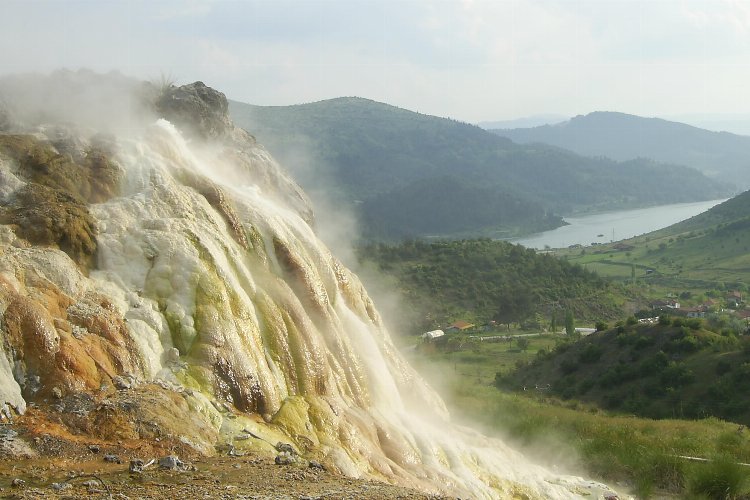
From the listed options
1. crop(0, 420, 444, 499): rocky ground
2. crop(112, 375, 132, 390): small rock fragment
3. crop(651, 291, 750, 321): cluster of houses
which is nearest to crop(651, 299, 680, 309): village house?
crop(651, 291, 750, 321): cluster of houses

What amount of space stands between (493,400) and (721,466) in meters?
13.5

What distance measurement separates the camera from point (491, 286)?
280 feet

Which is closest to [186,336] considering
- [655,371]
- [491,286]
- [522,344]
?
[655,371]

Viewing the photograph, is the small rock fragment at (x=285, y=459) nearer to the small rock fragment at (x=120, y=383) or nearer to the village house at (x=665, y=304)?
the small rock fragment at (x=120, y=383)

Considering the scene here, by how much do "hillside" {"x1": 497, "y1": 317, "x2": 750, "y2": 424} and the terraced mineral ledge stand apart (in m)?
15.3

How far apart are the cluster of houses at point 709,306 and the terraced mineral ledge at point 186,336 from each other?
6341 cm

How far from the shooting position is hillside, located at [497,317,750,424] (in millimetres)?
32969

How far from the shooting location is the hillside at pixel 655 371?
108 ft

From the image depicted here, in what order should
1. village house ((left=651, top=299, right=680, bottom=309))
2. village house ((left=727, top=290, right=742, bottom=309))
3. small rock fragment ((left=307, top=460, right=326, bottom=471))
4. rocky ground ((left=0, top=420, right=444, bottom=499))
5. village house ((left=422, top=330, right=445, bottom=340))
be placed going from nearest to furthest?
rocky ground ((left=0, top=420, right=444, bottom=499))
small rock fragment ((left=307, top=460, right=326, bottom=471))
village house ((left=422, top=330, right=445, bottom=340))
village house ((left=651, top=299, right=680, bottom=309))
village house ((left=727, top=290, right=742, bottom=309))

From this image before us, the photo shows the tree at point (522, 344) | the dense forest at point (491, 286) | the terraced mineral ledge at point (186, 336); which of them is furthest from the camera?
the dense forest at point (491, 286)

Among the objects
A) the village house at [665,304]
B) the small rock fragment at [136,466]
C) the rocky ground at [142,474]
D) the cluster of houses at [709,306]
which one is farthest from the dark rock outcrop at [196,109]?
the village house at [665,304]

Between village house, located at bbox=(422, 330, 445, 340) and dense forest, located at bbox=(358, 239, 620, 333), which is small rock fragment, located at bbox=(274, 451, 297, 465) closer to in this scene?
village house, located at bbox=(422, 330, 445, 340)

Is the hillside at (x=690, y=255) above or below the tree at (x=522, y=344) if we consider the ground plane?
above

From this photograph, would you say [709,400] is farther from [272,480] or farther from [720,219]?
[720,219]
